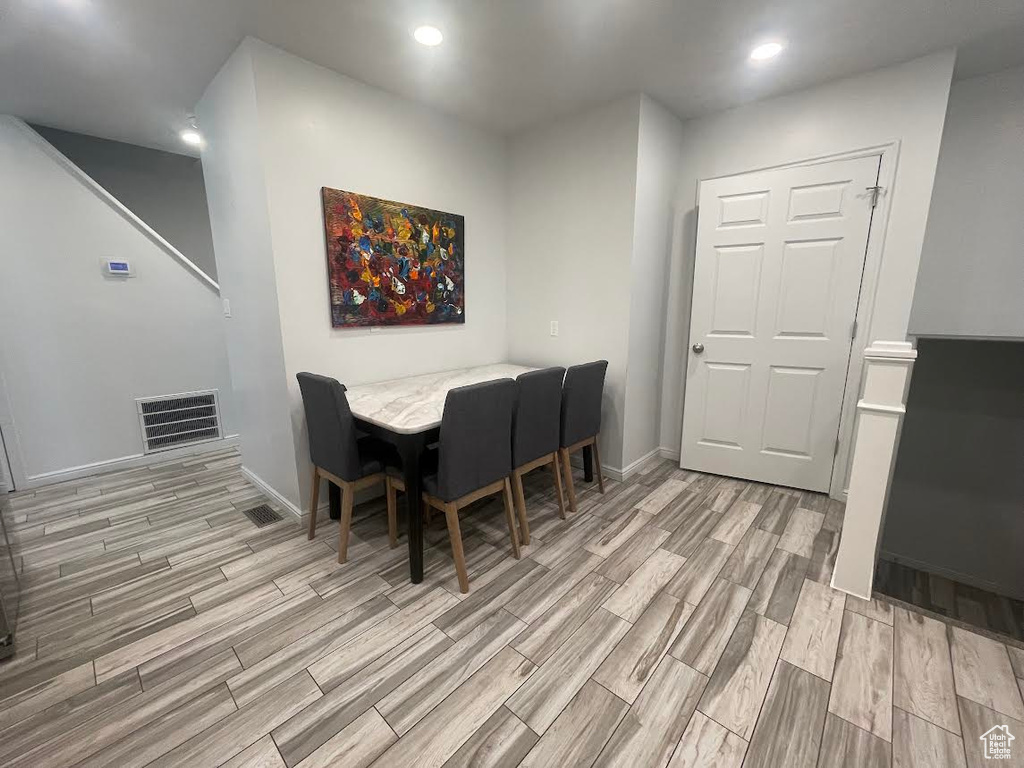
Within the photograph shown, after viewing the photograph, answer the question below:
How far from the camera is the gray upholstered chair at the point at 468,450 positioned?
171 cm

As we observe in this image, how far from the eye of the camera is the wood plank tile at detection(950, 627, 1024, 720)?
1319mm

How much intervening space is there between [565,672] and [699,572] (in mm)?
883

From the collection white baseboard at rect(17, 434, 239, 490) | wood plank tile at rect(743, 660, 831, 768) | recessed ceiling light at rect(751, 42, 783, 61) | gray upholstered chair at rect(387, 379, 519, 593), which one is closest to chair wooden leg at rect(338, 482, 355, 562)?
gray upholstered chair at rect(387, 379, 519, 593)

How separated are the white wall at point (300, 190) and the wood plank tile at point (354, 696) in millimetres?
1215

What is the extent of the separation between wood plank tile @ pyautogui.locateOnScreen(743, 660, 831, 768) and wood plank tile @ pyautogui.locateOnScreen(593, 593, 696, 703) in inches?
13.0

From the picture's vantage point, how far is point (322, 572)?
1.98m

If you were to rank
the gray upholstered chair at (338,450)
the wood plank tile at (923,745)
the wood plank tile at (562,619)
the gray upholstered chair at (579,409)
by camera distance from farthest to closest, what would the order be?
the gray upholstered chair at (579,409), the gray upholstered chair at (338,450), the wood plank tile at (562,619), the wood plank tile at (923,745)

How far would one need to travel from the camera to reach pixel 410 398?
219 cm

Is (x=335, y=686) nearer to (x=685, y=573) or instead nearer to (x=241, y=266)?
(x=685, y=573)

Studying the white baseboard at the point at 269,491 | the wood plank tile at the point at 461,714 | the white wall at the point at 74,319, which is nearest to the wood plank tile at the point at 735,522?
the wood plank tile at the point at 461,714

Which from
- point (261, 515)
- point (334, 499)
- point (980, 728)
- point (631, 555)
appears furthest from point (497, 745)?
point (261, 515)

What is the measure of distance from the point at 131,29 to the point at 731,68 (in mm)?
2906

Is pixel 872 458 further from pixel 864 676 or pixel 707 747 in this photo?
pixel 707 747

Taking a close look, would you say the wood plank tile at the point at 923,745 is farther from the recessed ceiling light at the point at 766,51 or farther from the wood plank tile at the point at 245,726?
the recessed ceiling light at the point at 766,51
